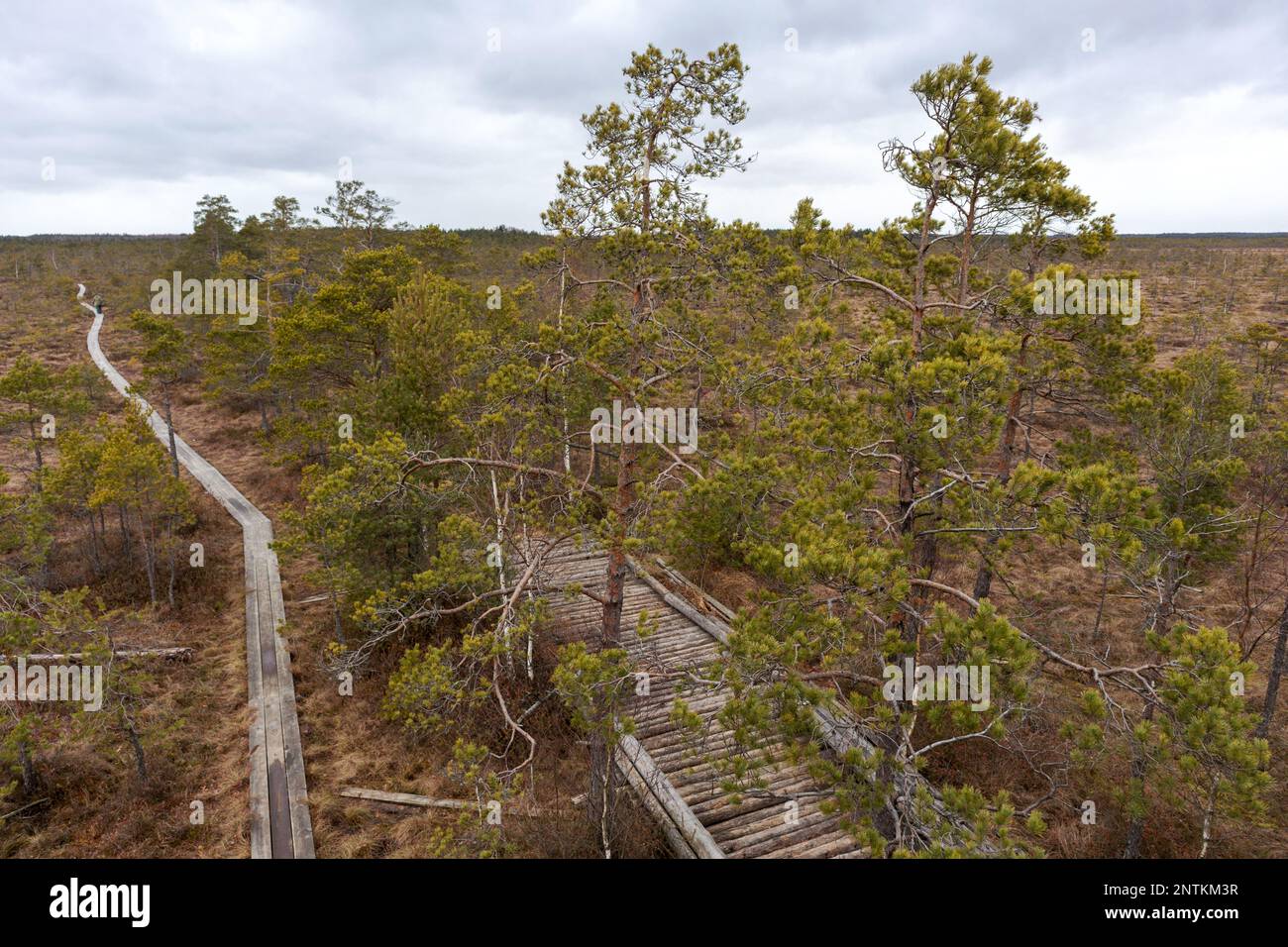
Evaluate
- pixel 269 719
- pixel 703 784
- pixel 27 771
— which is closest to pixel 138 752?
pixel 27 771

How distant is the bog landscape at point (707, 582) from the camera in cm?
583

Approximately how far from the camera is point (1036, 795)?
11.6 m

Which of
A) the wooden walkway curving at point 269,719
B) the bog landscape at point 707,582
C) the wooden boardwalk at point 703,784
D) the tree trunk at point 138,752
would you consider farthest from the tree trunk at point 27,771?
the wooden boardwalk at point 703,784

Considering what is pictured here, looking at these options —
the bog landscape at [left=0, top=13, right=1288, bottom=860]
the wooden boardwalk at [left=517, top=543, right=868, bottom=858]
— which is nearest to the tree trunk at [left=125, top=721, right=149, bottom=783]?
the bog landscape at [left=0, top=13, right=1288, bottom=860]

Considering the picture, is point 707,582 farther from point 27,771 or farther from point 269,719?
point 27,771

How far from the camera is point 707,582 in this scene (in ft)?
65.1

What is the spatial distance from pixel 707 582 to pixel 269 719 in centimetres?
1231

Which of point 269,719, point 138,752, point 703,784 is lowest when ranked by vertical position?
point 269,719

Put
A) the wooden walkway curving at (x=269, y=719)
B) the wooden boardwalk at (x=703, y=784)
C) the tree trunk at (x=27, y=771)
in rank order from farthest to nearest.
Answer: the tree trunk at (x=27, y=771) → the wooden walkway curving at (x=269, y=719) → the wooden boardwalk at (x=703, y=784)

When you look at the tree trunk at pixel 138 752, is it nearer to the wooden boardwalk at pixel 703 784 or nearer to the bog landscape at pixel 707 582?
the bog landscape at pixel 707 582

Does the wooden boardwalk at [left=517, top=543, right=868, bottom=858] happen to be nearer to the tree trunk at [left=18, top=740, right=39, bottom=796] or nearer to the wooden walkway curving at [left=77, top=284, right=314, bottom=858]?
the wooden walkway curving at [left=77, top=284, right=314, bottom=858]

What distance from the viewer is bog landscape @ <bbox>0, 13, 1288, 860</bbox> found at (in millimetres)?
5828

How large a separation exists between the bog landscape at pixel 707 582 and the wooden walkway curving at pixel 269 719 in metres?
0.10
